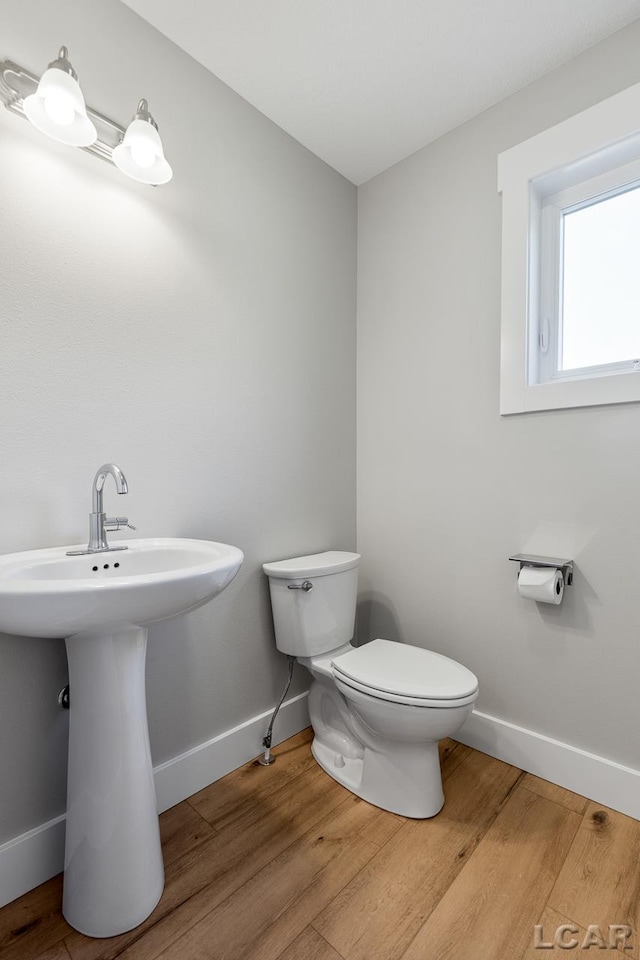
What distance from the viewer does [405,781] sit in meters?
1.36

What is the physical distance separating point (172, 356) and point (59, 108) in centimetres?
61

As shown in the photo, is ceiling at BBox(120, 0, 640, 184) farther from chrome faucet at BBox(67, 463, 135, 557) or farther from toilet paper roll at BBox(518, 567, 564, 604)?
toilet paper roll at BBox(518, 567, 564, 604)

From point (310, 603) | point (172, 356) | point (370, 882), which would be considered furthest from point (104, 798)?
point (172, 356)

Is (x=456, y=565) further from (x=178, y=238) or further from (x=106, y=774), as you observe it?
(x=178, y=238)

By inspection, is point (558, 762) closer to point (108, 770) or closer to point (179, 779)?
point (179, 779)

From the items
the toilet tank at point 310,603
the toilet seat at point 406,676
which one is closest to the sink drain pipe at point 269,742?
the toilet tank at point 310,603

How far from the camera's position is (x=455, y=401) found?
1.76 metres

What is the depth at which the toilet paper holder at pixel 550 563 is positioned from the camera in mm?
1441

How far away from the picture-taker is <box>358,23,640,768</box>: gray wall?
1405mm

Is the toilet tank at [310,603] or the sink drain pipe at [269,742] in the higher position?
the toilet tank at [310,603]

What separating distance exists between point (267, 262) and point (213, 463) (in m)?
0.77

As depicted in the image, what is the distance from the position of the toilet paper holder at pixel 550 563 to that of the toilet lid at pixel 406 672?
39cm

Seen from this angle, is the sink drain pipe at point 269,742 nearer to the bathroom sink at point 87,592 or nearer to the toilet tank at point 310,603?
the toilet tank at point 310,603

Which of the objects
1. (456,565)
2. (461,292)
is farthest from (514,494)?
(461,292)
